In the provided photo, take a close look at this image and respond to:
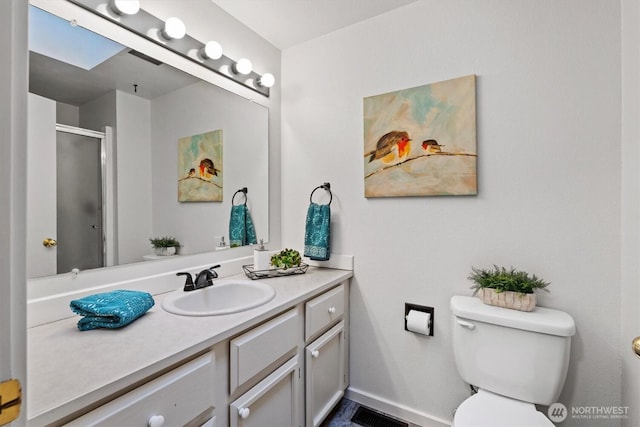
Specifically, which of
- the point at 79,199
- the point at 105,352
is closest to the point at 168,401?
the point at 105,352

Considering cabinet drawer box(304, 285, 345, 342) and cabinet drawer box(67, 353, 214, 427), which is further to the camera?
cabinet drawer box(304, 285, 345, 342)

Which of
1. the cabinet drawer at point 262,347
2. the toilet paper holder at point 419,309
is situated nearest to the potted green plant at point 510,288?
the toilet paper holder at point 419,309

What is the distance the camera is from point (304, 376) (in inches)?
54.4

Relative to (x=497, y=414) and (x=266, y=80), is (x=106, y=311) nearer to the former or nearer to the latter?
(x=497, y=414)

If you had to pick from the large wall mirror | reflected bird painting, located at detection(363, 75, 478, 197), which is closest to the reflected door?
the large wall mirror

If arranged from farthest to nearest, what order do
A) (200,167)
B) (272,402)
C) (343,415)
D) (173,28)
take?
1. (343,415)
2. (200,167)
3. (173,28)
4. (272,402)

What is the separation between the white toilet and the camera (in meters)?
1.10

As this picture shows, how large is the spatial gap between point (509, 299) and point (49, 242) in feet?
6.05

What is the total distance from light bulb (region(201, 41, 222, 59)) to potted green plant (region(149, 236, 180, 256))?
985mm

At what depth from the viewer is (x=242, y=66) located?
1731 millimetres

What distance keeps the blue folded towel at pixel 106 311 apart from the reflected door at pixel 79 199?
0.22 meters

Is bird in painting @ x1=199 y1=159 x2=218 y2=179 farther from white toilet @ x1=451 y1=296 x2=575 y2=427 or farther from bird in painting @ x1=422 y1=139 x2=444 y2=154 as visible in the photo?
white toilet @ x1=451 y1=296 x2=575 y2=427

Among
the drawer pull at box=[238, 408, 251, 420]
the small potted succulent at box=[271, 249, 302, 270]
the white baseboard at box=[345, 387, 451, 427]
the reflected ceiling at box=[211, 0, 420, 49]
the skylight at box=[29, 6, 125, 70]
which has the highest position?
the reflected ceiling at box=[211, 0, 420, 49]

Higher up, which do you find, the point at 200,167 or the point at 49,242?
the point at 200,167
